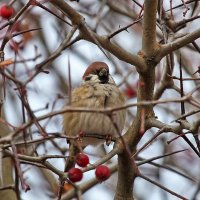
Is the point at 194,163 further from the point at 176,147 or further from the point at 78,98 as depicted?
the point at 78,98

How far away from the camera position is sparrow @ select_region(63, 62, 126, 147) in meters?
4.62

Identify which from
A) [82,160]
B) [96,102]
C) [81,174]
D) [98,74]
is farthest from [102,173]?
[98,74]

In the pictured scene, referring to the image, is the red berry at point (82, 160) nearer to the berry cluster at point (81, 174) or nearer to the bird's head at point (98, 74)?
the berry cluster at point (81, 174)

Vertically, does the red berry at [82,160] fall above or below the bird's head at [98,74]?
below

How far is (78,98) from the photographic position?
4.77 metres

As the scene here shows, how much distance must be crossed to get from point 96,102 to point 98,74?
1.07 feet

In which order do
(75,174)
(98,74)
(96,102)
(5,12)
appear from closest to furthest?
(75,174), (5,12), (96,102), (98,74)

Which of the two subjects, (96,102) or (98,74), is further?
(98,74)

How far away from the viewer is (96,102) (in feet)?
15.2

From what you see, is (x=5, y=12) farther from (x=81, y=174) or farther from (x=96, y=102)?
(x=96, y=102)

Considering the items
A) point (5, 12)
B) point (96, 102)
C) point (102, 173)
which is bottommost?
point (102, 173)

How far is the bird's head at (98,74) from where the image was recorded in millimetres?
4828

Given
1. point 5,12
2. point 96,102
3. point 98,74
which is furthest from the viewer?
point 98,74

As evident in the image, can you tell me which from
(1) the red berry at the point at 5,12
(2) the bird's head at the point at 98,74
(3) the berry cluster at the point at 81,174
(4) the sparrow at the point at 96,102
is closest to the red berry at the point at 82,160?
(3) the berry cluster at the point at 81,174
